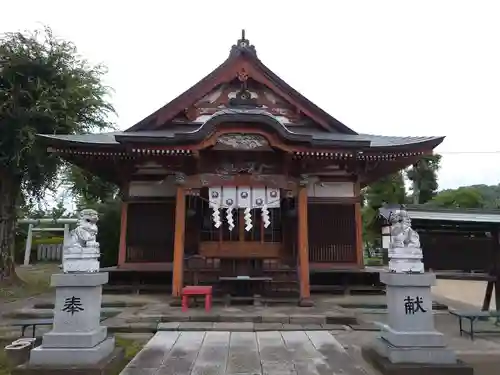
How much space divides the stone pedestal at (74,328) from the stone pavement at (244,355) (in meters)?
0.57

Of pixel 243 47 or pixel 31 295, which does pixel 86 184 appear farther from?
pixel 243 47

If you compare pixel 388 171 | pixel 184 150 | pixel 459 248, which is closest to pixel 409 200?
pixel 388 171

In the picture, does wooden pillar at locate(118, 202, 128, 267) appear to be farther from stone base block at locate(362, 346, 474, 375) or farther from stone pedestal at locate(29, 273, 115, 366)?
stone base block at locate(362, 346, 474, 375)

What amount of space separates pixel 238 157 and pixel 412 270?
→ 20.2 feet

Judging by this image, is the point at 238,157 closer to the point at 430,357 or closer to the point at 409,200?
the point at 430,357

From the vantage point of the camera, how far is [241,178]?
1029 cm

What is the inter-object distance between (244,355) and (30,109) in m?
10.8

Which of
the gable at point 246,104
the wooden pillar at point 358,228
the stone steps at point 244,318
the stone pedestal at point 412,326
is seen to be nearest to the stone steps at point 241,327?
the stone steps at point 244,318

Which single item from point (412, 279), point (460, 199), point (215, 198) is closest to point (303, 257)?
point (215, 198)

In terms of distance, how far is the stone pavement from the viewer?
505cm

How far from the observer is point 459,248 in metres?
9.77

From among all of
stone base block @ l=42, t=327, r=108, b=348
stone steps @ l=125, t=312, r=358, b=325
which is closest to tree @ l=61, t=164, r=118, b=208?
stone steps @ l=125, t=312, r=358, b=325

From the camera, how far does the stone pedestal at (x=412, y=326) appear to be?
4918 mm

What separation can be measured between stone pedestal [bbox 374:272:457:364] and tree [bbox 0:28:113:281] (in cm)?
1136
